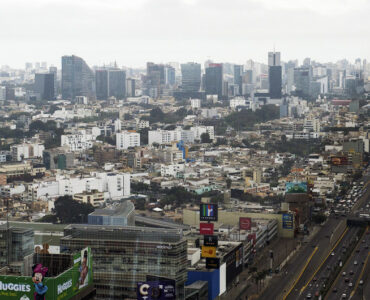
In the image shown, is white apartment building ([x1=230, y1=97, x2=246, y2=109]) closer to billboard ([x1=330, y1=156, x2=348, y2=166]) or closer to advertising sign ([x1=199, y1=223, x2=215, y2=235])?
billboard ([x1=330, y1=156, x2=348, y2=166])

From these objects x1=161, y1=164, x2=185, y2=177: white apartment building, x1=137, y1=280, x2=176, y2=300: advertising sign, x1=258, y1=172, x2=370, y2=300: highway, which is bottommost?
x1=258, y1=172, x2=370, y2=300: highway

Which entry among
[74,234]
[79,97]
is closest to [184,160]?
[74,234]

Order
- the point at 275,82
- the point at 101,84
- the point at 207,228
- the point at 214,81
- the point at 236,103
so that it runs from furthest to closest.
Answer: the point at 101,84, the point at 214,81, the point at 275,82, the point at 236,103, the point at 207,228

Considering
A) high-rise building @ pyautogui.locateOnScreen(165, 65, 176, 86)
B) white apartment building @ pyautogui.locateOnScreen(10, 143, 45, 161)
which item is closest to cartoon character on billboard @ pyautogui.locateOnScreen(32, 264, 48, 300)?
white apartment building @ pyautogui.locateOnScreen(10, 143, 45, 161)

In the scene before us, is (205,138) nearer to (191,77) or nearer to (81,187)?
(81,187)

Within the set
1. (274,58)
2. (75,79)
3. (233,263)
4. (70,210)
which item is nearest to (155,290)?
(233,263)
